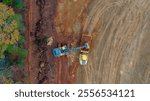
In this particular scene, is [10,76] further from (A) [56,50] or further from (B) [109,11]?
(B) [109,11]

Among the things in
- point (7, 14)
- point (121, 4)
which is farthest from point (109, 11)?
point (7, 14)

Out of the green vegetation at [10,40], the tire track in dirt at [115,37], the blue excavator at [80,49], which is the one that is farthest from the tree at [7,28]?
the tire track in dirt at [115,37]

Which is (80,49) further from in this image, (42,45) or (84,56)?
(42,45)

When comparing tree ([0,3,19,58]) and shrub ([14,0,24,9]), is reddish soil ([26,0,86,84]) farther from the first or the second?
tree ([0,3,19,58])

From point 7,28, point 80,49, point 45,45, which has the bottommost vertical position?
point 80,49

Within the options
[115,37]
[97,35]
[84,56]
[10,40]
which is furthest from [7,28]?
[115,37]

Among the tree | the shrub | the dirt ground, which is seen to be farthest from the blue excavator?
the shrub
